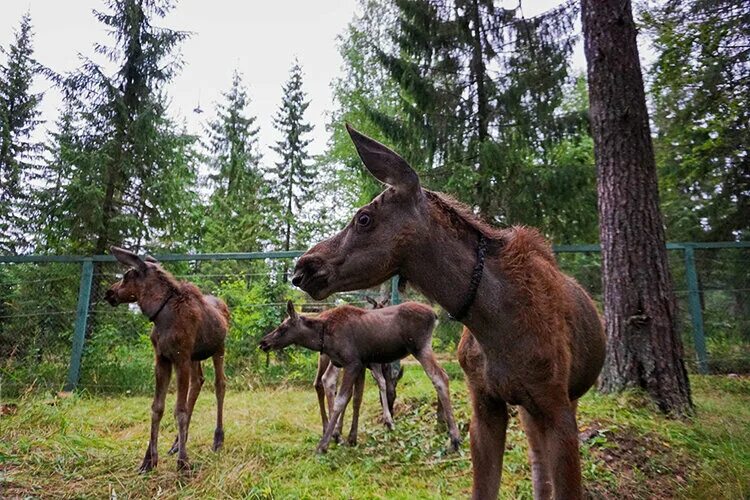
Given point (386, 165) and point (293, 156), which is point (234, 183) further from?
point (386, 165)

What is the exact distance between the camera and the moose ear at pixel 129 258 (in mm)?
4582

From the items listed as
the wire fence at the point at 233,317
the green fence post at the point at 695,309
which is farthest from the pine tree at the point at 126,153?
the green fence post at the point at 695,309

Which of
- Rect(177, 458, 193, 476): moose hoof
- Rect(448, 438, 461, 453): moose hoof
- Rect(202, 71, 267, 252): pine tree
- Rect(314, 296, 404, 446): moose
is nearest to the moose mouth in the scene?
Rect(177, 458, 193, 476): moose hoof

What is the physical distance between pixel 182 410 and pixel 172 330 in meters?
0.77

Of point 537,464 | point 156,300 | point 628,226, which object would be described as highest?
point 628,226

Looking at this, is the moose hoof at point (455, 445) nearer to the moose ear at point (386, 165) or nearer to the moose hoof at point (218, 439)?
the moose hoof at point (218, 439)

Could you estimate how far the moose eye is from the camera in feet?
6.04

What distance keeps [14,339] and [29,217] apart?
3.94 meters

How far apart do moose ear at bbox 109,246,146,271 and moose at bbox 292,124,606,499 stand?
3.52m

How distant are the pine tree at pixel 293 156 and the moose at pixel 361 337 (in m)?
19.1

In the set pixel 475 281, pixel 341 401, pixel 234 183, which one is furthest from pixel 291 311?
pixel 234 183

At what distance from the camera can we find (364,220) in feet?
6.06

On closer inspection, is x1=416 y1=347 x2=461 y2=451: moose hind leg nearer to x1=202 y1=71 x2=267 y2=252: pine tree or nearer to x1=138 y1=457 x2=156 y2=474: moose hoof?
x1=138 y1=457 x2=156 y2=474: moose hoof

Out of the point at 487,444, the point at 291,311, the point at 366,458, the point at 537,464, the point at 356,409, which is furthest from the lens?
the point at 291,311
